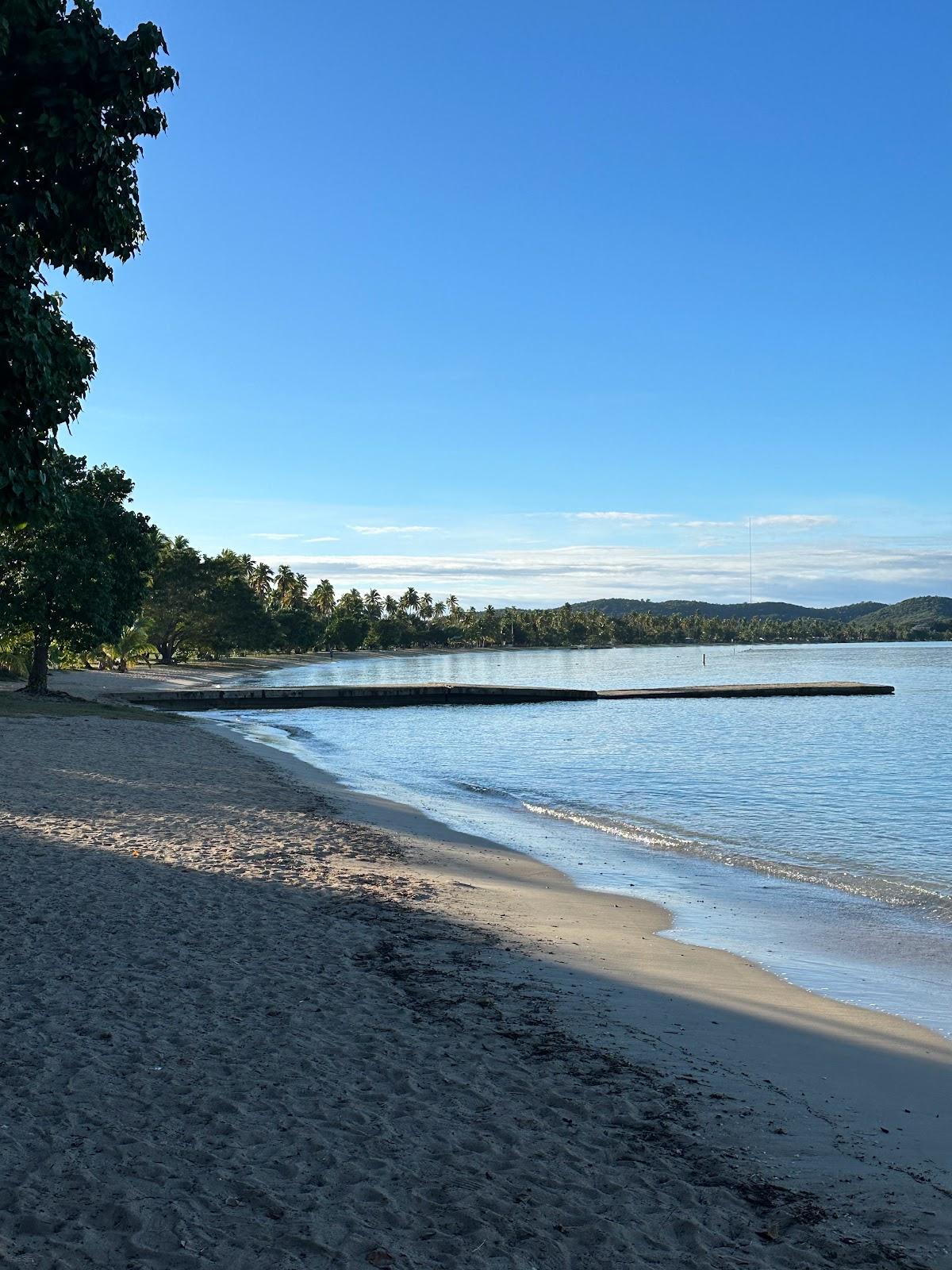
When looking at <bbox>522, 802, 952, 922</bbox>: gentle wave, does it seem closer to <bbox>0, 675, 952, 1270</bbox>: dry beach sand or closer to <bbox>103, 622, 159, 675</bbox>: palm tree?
<bbox>0, 675, 952, 1270</bbox>: dry beach sand

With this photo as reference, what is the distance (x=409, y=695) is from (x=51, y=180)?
60.9 m

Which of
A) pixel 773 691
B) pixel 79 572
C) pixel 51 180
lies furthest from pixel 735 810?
pixel 773 691

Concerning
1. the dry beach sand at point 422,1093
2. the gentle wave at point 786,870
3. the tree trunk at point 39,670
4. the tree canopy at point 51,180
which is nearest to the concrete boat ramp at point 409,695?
the tree trunk at point 39,670

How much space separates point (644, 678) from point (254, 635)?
48.6 m

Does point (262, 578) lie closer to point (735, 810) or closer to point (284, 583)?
point (284, 583)

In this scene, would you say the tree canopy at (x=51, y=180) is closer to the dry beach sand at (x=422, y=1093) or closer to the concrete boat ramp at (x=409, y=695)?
the dry beach sand at (x=422, y=1093)

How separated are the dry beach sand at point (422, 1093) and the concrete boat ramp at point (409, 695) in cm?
4584

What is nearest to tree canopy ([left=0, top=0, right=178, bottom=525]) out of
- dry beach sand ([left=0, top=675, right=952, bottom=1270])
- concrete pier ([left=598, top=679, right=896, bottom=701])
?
dry beach sand ([left=0, top=675, right=952, bottom=1270])

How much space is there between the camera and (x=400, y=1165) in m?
4.76

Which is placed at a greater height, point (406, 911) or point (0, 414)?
point (0, 414)

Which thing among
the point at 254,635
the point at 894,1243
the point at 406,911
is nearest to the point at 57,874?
the point at 406,911

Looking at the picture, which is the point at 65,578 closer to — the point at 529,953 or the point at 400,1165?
the point at 529,953

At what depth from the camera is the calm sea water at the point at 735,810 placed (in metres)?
11.0

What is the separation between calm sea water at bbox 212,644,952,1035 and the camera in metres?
11.0
